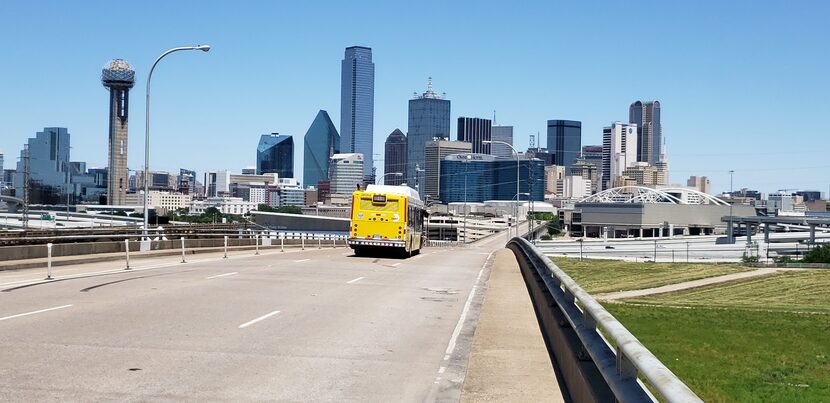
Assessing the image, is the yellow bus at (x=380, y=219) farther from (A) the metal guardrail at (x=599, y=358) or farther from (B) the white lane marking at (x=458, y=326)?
(A) the metal guardrail at (x=599, y=358)

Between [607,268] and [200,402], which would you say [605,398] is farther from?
[607,268]

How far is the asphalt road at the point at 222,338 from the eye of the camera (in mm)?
10328

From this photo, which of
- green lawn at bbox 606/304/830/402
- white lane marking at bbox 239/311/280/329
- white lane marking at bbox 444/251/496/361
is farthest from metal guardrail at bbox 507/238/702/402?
white lane marking at bbox 239/311/280/329

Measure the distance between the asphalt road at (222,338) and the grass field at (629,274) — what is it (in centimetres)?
3026

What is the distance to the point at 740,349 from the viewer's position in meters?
21.4

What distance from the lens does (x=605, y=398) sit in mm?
7594

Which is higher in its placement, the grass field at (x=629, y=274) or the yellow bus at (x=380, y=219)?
the yellow bus at (x=380, y=219)

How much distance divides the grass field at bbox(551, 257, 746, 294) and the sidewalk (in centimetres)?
3165

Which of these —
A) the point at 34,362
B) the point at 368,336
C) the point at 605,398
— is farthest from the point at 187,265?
the point at 605,398

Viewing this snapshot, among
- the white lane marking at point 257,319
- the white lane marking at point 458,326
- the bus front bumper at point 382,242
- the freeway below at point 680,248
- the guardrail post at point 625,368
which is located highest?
the guardrail post at point 625,368

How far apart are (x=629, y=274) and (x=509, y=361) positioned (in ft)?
181

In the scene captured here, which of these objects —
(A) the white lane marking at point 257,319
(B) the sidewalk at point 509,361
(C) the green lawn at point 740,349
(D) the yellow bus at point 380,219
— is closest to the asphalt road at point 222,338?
(A) the white lane marking at point 257,319

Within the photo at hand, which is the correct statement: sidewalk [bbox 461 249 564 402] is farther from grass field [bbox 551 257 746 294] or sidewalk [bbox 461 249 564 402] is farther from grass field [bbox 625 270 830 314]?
grass field [bbox 551 257 746 294]

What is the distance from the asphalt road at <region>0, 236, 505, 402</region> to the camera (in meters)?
10.3
